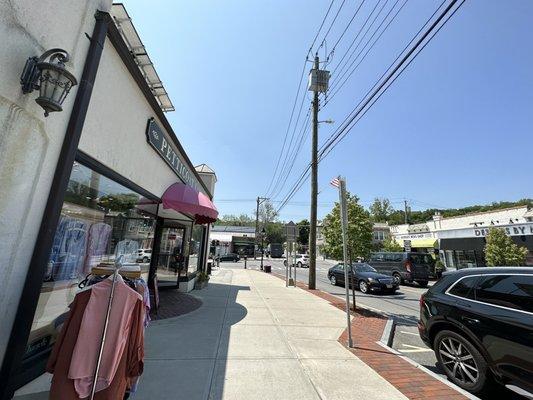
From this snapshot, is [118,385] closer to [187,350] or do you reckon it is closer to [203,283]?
[187,350]

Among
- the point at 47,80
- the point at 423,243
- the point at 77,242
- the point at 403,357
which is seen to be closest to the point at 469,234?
the point at 423,243

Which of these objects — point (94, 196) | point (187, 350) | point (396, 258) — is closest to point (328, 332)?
point (187, 350)

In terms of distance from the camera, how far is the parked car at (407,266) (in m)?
19.3

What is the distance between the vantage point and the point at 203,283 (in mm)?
12211

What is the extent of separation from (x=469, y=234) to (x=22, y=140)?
30.9 m

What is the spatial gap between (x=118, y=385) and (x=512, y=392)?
16.1 ft

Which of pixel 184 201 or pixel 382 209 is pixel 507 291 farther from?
pixel 382 209

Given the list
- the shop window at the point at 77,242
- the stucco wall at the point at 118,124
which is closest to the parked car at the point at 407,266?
the stucco wall at the point at 118,124

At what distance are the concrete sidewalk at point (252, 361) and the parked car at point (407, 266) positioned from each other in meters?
14.0

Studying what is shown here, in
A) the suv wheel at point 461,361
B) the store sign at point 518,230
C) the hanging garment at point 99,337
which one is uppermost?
the store sign at point 518,230

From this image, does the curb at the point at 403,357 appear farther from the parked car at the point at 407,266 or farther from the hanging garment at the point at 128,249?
the parked car at the point at 407,266

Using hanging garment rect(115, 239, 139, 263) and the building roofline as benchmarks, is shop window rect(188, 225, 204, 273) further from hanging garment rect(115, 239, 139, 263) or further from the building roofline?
the building roofline

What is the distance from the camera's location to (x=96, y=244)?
16.9ft

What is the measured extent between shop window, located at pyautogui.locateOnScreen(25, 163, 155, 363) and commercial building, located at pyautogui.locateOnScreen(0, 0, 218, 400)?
0.06 feet
